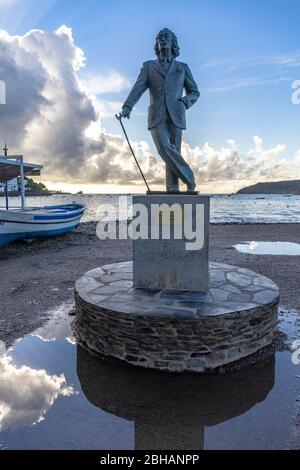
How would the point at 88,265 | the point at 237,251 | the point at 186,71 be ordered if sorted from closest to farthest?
the point at 186,71, the point at 88,265, the point at 237,251

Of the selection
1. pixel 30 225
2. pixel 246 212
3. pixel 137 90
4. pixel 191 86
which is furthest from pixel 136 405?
pixel 246 212

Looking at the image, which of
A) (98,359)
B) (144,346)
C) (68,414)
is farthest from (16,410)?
(144,346)

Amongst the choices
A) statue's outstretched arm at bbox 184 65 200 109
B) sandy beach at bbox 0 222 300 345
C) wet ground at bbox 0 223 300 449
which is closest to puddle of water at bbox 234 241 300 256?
sandy beach at bbox 0 222 300 345

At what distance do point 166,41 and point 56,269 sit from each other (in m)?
6.55

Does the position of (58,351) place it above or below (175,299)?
below

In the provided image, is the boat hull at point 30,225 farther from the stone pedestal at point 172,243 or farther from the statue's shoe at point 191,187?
the statue's shoe at point 191,187

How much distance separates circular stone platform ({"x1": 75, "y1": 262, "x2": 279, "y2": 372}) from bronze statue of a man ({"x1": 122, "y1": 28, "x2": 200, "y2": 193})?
76.1 inches

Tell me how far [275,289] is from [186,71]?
381 cm

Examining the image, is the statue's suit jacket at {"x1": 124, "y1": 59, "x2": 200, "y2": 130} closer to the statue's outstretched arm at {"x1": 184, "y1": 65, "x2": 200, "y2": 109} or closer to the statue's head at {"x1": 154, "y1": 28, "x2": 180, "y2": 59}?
the statue's outstretched arm at {"x1": 184, "y1": 65, "x2": 200, "y2": 109}

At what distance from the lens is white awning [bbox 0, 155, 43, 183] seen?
44.1 feet

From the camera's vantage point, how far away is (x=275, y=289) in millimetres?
5078

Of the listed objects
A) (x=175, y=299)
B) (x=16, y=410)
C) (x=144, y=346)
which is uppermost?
(x=175, y=299)

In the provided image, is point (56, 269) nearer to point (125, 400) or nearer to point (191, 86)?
point (191, 86)

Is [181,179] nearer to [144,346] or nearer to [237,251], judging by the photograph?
[144,346]
